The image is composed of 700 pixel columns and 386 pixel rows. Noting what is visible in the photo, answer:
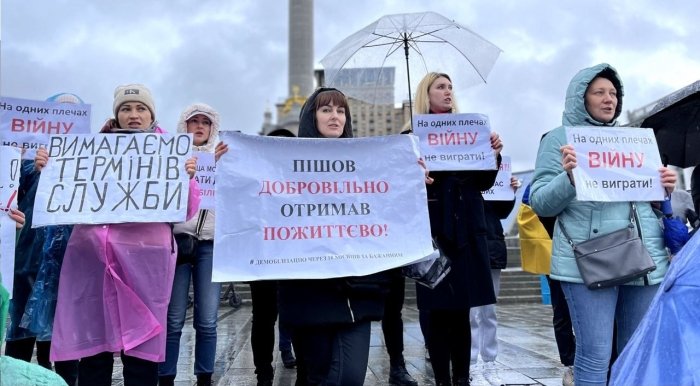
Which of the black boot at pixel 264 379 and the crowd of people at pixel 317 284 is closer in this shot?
the crowd of people at pixel 317 284

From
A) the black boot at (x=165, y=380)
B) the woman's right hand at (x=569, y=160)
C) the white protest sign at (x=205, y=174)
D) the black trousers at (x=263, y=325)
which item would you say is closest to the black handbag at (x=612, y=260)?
the woman's right hand at (x=569, y=160)

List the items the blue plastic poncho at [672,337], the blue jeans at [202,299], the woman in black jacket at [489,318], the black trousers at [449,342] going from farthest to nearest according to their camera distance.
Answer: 1. the woman in black jacket at [489,318]
2. the blue jeans at [202,299]
3. the black trousers at [449,342]
4. the blue plastic poncho at [672,337]

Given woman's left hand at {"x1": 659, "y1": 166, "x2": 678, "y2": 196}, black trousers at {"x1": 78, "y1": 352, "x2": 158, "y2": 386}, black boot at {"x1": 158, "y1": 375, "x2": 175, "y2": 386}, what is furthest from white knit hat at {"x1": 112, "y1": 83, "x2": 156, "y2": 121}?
woman's left hand at {"x1": 659, "y1": 166, "x2": 678, "y2": 196}

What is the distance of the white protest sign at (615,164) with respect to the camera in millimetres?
3115

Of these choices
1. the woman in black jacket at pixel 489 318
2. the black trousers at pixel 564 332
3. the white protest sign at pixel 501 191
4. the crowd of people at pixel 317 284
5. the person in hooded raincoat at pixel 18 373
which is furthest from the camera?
the white protest sign at pixel 501 191

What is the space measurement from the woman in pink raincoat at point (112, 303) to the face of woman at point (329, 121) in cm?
109

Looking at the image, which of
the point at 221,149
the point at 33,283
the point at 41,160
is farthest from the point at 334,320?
the point at 33,283

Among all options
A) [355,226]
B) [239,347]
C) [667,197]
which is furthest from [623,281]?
[239,347]

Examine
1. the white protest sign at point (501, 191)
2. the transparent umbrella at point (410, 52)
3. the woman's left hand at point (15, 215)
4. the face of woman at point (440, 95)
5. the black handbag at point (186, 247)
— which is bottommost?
the black handbag at point (186, 247)

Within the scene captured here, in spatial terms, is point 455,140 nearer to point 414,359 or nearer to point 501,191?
point 501,191

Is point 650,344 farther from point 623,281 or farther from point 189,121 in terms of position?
point 189,121

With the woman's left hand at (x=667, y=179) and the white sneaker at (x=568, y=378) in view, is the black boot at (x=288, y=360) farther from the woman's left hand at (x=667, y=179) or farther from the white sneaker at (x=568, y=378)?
the woman's left hand at (x=667, y=179)

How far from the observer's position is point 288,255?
2984 mm

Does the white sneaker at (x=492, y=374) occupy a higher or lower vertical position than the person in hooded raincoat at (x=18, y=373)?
lower
